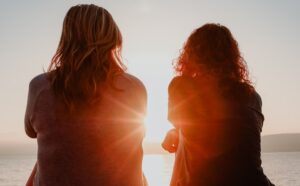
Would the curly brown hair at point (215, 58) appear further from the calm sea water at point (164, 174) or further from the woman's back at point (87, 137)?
the calm sea water at point (164, 174)

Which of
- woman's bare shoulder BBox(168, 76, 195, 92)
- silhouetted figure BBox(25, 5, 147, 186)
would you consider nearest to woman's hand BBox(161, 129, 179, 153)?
woman's bare shoulder BBox(168, 76, 195, 92)

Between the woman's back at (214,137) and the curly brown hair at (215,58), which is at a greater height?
the curly brown hair at (215,58)

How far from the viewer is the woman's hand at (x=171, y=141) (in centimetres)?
376

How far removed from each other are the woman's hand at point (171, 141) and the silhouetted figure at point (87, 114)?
33.8 inches

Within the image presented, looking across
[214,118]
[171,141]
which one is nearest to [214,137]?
[214,118]

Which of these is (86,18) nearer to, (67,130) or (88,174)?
(67,130)

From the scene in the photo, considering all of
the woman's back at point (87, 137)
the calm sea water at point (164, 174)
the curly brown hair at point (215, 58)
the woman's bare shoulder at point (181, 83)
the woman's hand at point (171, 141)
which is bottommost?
the calm sea water at point (164, 174)

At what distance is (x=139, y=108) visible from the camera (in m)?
2.88

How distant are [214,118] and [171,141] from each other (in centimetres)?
47

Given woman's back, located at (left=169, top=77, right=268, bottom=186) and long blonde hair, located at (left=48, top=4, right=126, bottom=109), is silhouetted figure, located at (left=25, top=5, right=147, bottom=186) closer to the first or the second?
long blonde hair, located at (left=48, top=4, right=126, bottom=109)

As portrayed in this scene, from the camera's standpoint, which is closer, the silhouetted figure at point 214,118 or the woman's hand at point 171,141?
the silhouetted figure at point 214,118

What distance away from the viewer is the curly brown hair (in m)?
3.74

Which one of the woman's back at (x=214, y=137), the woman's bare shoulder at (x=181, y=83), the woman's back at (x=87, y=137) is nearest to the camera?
the woman's back at (x=87, y=137)

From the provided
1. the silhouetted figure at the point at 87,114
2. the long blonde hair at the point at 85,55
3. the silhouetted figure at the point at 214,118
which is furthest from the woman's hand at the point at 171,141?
the long blonde hair at the point at 85,55
